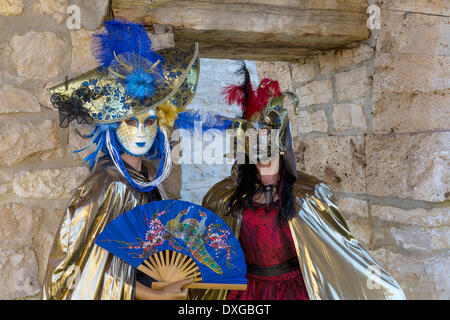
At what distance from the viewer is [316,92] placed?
3059 millimetres

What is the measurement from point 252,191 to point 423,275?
121cm

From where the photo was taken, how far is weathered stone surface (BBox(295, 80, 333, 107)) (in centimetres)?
295

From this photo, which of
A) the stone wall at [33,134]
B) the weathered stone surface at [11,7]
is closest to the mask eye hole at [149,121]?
the stone wall at [33,134]

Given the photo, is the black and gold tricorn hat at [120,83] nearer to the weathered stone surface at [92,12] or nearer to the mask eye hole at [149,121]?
the mask eye hole at [149,121]

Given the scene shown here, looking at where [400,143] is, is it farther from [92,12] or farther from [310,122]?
[92,12]

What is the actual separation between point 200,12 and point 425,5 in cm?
134

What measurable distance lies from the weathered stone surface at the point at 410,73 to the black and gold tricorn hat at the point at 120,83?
54.4 inches

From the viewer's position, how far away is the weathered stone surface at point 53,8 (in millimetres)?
1909

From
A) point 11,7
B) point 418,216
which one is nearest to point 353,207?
point 418,216

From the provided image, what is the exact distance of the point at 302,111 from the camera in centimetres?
321

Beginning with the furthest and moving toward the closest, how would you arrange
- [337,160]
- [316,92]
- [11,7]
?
1. [316,92]
2. [337,160]
3. [11,7]

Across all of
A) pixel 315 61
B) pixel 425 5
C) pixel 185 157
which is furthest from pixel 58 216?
pixel 425 5

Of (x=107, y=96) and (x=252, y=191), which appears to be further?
(x=252, y=191)

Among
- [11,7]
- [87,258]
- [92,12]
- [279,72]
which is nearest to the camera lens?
[87,258]
